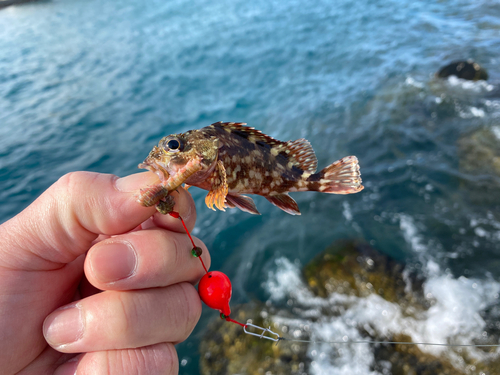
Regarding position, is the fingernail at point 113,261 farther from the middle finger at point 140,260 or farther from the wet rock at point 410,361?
the wet rock at point 410,361

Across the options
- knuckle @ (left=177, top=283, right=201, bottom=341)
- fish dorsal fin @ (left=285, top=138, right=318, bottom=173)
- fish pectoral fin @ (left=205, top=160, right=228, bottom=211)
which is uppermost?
fish pectoral fin @ (left=205, top=160, right=228, bottom=211)

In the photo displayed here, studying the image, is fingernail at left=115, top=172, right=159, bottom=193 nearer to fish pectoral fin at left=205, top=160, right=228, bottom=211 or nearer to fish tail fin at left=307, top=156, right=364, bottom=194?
fish pectoral fin at left=205, top=160, right=228, bottom=211

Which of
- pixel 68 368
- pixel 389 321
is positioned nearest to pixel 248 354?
pixel 389 321

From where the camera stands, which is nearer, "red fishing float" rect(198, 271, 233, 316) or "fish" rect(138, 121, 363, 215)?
"fish" rect(138, 121, 363, 215)

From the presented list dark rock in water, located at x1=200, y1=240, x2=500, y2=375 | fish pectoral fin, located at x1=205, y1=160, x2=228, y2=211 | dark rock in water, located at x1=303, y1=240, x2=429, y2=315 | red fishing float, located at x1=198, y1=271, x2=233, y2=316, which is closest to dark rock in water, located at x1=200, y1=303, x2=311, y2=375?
dark rock in water, located at x1=200, y1=240, x2=500, y2=375

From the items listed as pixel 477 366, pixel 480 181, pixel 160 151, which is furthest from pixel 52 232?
pixel 480 181

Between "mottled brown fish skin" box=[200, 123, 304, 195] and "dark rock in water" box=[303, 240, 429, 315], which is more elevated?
"mottled brown fish skin" box=[200, 123, 304, 195]

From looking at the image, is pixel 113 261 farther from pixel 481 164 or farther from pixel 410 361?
pixel 481 164

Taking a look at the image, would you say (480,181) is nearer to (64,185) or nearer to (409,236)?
(409,236)
